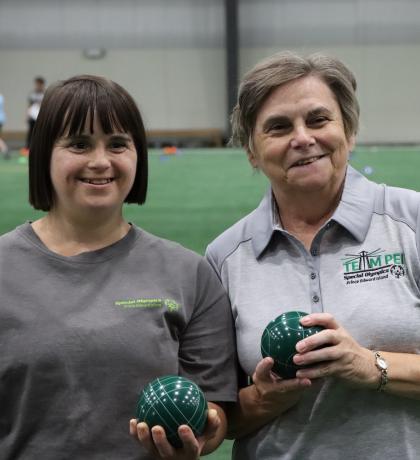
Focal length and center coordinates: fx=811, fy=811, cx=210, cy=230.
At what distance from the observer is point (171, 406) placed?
201cm

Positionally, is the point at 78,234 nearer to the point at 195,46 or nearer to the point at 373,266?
the point at 373,266

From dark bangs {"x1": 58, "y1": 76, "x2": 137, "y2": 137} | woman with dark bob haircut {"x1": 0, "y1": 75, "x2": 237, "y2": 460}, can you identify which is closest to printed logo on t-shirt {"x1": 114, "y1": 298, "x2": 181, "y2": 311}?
woman with dark bob haircut {"x1": 0, "y1": 75, "x2": 237, "y2": 460}

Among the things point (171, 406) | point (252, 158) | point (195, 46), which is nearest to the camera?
point (171, 406)

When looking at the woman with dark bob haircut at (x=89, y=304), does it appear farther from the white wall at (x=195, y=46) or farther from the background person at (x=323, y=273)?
the white wall at (x=195, y=46)

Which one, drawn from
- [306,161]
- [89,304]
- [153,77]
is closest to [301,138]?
[306,161]

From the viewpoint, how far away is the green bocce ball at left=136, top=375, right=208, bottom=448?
2.00 m

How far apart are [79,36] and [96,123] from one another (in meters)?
23.0

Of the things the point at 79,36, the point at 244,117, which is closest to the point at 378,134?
the point at 79,36

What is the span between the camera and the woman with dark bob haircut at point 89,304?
205 cm

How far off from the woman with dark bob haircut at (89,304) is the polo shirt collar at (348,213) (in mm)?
276

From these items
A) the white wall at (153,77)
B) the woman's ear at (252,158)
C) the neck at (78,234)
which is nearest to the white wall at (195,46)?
the white wall at (153,77)

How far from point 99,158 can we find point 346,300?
2.58ft

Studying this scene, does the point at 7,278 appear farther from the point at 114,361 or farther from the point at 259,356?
the point at 259,356

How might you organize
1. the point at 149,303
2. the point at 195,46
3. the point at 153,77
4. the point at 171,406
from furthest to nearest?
the point at 153,77, the point at 195,46, the point at 149,303, the point at 171,406
